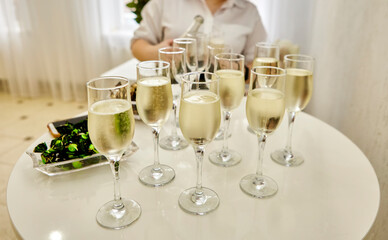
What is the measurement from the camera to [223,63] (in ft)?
3.33

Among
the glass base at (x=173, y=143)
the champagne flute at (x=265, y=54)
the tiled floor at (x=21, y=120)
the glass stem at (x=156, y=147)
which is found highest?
the champagne flute at (x=265, y=54)

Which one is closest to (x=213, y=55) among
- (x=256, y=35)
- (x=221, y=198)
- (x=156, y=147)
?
(x=156, y=147)

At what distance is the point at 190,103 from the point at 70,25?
307cm

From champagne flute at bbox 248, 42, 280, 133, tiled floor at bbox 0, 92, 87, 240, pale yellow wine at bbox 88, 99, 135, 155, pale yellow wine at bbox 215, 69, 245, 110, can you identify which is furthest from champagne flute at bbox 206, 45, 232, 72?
tiled floor at bbox 0, 92, 87, 240

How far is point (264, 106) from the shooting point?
82cm

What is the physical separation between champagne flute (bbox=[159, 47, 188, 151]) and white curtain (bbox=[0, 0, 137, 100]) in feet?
7.84

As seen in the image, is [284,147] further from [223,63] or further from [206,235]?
[206,235]

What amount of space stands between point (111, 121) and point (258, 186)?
43 centimetres

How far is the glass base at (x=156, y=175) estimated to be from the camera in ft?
2.97

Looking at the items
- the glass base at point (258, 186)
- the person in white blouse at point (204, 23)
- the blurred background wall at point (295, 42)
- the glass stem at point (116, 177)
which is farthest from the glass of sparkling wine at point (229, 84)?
the person in white blouse at point (204, 23)

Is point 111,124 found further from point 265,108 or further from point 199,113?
point 265,108

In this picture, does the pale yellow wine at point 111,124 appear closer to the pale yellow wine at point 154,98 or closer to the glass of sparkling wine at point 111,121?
the glass of sparkling wine at point 111,121

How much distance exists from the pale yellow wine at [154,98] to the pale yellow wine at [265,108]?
8.5 inches

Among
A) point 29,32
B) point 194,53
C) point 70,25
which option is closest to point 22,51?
point 29,32
